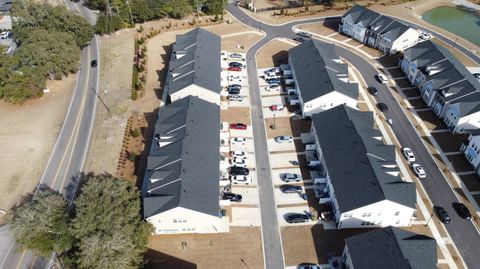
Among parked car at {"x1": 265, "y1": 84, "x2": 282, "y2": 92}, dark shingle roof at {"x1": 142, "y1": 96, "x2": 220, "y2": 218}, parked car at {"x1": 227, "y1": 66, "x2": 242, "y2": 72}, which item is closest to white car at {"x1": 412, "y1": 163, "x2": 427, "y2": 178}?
parked car at {"x1": 265, "y1": 84, "x2": 282, "y2": 92}

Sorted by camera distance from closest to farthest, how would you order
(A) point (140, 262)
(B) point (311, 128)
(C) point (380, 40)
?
(A) point (140, 262), (B) point (311, 128), (C) point (380, 40)

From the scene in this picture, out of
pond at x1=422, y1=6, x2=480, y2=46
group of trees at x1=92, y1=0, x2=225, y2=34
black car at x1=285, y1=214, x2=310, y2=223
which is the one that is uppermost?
group of trees at x1=92, y1=0, x2=225, y2=34

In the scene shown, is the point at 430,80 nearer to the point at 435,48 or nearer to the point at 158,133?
the point at 435,48

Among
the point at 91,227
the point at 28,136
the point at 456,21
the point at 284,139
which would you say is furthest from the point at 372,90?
the point at 28,136

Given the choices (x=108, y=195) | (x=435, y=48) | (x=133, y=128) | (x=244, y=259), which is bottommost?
(x=244, y=259)

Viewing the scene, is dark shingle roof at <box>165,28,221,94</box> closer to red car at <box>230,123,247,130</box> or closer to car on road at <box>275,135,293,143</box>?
red car at <box>230,123,247,130</box>

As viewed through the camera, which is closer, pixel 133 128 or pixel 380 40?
pixel 133 128

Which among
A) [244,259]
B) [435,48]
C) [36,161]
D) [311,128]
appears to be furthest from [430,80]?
[36,161]
